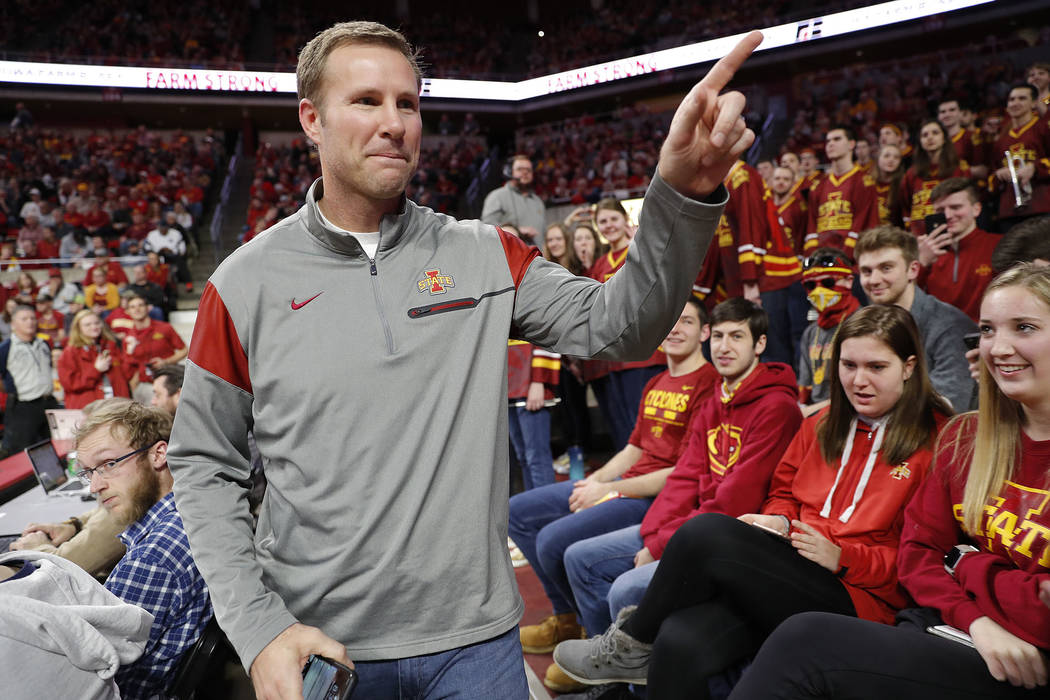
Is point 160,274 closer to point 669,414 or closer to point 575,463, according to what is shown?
point 575,463

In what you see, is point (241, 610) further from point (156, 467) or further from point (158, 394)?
point (158, 394)

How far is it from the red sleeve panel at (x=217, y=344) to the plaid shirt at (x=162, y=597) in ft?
2.71

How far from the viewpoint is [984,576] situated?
1619mm

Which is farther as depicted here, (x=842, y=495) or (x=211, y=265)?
(x=211, y=265)

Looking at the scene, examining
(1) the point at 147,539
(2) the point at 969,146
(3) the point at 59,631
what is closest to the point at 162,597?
(1) the point at 147,539

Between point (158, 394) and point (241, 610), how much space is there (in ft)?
8.49

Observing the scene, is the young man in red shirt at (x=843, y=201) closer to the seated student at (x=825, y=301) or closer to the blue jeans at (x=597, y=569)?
the seated student at (x=825, y=301)

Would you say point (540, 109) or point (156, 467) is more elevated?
point (540, 109)

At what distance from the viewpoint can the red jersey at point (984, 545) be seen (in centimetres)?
152

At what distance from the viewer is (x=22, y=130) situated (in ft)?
49.9

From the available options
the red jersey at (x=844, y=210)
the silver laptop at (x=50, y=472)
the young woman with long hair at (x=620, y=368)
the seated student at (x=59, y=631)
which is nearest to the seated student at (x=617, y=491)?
the young woman with long hair at (x=620, y=368)

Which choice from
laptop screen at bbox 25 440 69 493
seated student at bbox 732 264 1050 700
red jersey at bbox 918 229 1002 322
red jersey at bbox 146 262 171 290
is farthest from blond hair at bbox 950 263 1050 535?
red jersey at bbox 146 262 171 290

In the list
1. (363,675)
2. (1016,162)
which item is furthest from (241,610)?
(1016,162)

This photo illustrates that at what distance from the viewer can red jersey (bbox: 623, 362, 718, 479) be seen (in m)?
2.93
